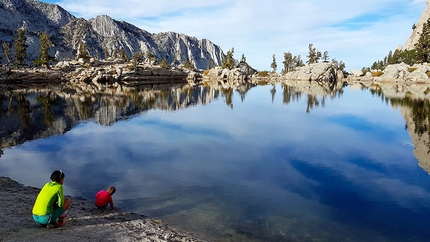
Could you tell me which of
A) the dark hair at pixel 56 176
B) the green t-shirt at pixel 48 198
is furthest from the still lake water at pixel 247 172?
the dark hair at pixel 56 176

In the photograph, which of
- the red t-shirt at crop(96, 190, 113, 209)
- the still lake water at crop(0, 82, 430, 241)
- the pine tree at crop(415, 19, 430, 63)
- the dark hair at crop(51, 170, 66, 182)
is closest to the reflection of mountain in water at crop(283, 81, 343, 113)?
the still lake water at crop(0, 82, 430, 241)

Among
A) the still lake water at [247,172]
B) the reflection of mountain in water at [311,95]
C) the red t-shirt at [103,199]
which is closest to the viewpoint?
the still lake water at [247,172]

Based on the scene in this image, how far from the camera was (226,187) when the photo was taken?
16.7 m

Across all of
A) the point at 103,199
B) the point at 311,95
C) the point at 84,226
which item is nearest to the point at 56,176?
the point at 84,226

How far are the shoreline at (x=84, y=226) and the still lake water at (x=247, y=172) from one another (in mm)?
1029

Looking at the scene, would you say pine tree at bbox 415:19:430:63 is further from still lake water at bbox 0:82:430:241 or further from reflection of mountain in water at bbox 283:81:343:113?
still lake water at bbox 0:82:430:241

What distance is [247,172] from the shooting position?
63.6 feet

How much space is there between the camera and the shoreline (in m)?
9.69

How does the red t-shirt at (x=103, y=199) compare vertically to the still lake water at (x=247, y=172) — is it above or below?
above

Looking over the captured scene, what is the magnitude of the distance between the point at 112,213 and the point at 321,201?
10.5 metres

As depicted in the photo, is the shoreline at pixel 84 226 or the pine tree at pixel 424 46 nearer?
the shoreline at pixel 84 226

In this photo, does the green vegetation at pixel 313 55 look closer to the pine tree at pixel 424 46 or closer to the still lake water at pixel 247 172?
the pine tree at pixel 424 46

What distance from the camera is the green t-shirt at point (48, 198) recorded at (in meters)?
9.81

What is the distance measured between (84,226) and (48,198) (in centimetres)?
205
